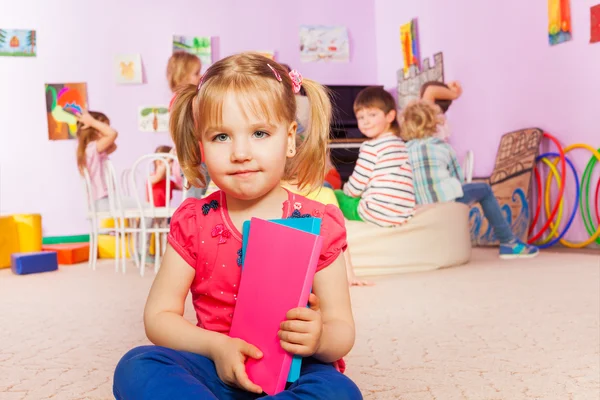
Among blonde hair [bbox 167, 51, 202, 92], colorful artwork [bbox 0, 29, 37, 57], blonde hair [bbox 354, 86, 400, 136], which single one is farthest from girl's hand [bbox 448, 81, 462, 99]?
colorful artwork [bbox 0, 29, 37, 57]

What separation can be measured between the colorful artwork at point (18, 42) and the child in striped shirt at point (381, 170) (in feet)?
10.3

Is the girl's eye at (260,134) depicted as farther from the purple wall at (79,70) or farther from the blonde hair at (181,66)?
the purple wall at (79,70)

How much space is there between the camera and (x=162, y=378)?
75cm

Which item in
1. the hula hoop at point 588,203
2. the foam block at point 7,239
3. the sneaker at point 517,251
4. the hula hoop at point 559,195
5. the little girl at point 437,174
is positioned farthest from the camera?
the foam block at point 7,239

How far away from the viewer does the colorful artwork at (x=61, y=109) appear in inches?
195

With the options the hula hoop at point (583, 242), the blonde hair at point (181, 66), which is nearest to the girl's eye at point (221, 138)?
the blonde hair at point (181, 66)

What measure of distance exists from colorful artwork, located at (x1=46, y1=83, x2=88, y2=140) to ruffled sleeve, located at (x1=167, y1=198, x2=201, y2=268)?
4382 millimetres

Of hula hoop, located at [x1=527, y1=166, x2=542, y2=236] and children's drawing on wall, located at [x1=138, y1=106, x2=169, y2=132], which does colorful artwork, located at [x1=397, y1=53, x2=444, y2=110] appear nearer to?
hula hoop, located at [x1=527, y1=166, x2=542, y2=236]

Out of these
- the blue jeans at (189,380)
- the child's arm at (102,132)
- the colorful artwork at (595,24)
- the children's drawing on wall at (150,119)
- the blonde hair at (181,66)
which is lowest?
the blue jeans at (189,380)

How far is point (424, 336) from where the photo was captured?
1.52m

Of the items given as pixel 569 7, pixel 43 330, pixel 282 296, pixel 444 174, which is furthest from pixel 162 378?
pixel 569 7

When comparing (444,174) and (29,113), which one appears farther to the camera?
(29,113)

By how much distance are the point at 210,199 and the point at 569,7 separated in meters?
3.20

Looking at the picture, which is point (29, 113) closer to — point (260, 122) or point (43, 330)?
point (43, 330)
